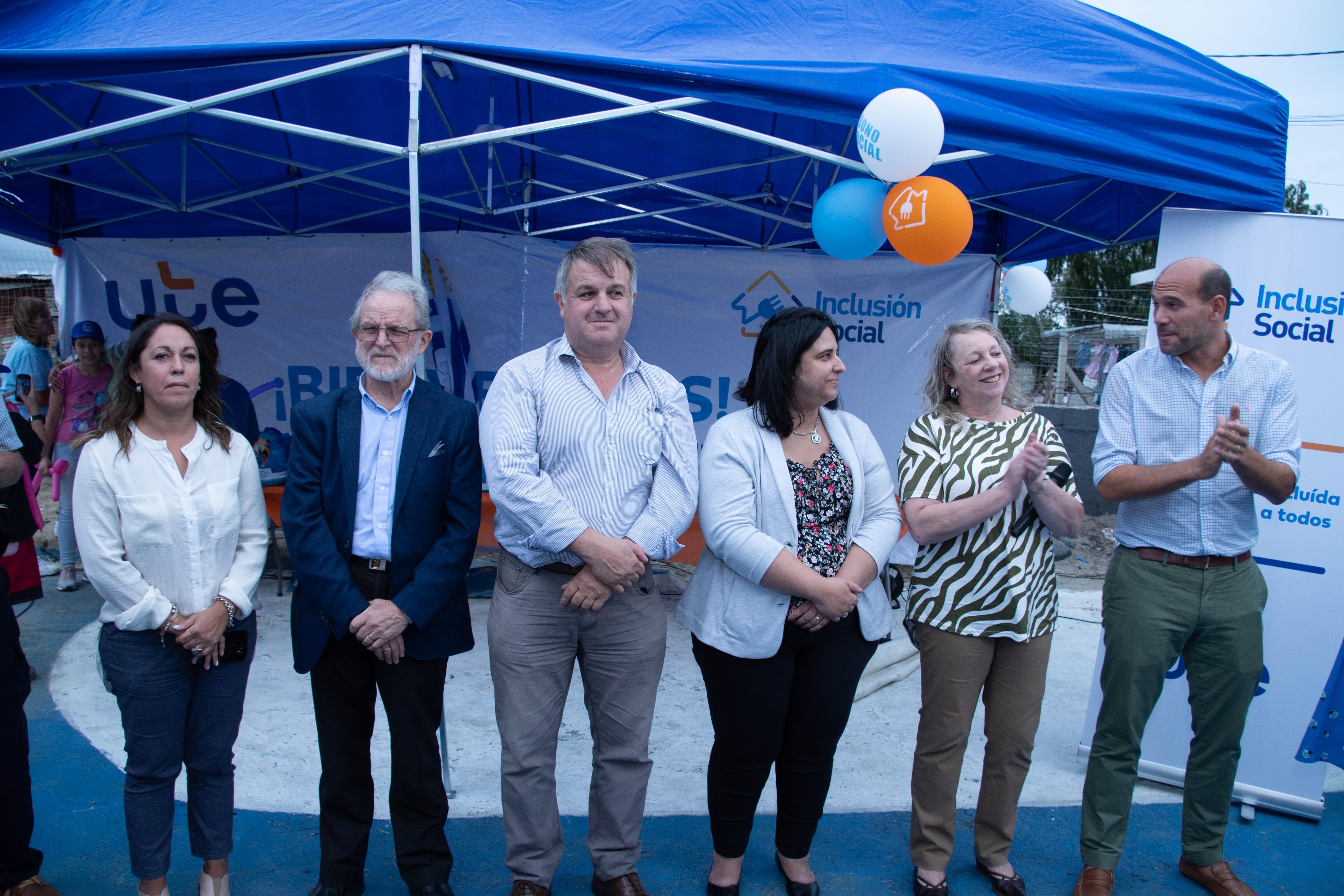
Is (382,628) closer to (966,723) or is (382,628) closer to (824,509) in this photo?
(824,509)

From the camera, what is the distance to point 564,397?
2.20 m

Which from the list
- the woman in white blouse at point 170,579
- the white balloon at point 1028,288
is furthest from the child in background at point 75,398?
the white balloon at point 1028,288

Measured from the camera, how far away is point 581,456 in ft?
7.14

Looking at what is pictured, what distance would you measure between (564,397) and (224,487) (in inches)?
35.6

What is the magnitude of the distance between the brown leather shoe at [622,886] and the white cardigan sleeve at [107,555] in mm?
1359

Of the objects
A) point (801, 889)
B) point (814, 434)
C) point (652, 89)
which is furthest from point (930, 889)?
point (652, 89)

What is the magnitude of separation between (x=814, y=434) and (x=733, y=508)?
348 millimetres

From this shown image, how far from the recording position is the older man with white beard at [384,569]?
2.12 meters

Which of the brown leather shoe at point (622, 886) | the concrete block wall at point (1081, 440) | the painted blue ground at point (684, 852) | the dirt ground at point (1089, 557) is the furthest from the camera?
the concrete block wall at point (1081, 440)

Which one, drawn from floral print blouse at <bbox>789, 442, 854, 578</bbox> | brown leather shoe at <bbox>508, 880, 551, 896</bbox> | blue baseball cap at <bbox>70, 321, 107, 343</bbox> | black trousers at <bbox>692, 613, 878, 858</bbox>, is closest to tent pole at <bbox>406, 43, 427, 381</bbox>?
floral print blouse at <bbox>789, 442, 854, 578</bbox>

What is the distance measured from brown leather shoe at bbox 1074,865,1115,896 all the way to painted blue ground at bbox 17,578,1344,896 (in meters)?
0.06

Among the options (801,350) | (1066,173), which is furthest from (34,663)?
(1066,173)

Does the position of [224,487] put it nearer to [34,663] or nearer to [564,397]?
[564,397]

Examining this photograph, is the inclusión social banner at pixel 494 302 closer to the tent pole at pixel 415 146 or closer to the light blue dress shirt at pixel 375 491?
the tent pole at pixel 415 146
